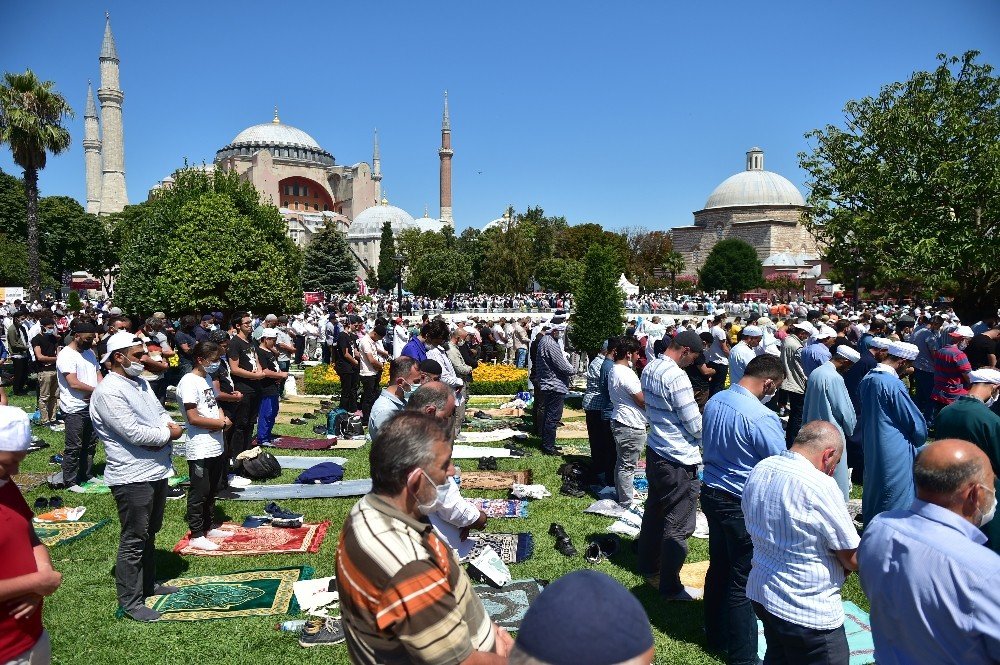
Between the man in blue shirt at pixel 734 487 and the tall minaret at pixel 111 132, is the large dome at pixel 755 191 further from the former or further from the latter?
the man in blue shirt at pixel 734 487

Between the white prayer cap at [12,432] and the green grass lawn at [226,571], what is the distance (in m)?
2.08

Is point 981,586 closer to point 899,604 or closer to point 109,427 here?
point 899,604

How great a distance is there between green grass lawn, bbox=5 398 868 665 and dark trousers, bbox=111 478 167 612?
0.66 feet

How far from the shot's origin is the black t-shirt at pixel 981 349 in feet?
26.2

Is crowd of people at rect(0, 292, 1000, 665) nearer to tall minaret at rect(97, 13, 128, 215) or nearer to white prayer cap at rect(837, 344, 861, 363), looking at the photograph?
white prayer cap at rect(837, 344, 861, 363)

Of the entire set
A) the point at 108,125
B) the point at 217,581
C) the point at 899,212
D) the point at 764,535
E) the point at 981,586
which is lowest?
the point at 217,581

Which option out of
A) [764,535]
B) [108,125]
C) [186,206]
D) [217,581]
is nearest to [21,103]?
[186,206]

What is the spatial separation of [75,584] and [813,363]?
7.54m

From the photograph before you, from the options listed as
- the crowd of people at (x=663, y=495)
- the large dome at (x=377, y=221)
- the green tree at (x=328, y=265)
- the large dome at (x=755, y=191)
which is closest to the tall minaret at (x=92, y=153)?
the large dome at (x=377, y=221)

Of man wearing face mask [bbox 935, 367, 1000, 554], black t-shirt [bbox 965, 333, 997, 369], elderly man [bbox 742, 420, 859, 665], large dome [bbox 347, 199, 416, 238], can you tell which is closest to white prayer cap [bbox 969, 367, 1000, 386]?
man wearing face mask [bbox 935, 367, 1000, 554]

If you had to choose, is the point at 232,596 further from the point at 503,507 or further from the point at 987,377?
the point at 987,377

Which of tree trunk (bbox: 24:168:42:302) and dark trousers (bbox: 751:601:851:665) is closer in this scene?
dark trousers (bbox: 751:601:851:665)

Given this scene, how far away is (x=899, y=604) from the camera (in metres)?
2.32

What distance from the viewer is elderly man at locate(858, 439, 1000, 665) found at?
2.13m
